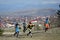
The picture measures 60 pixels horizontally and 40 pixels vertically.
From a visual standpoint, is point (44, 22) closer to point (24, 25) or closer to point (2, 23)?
point (24, 25)

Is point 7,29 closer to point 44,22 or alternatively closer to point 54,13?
point 44,22

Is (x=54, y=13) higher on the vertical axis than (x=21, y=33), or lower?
higher

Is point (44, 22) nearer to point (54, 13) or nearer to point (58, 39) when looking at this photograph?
point (54, 13)

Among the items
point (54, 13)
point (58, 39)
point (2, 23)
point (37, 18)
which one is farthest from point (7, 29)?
point (58, 39)

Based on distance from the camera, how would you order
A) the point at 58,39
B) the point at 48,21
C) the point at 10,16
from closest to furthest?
the point at 58,39, the point at 48,21, the point at 10,16

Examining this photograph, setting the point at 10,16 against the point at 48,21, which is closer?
the point at 48,21

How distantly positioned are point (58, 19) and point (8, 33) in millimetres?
4815

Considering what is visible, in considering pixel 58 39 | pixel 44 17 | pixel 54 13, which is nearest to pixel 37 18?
pixel 44 17

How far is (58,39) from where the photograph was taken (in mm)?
15055

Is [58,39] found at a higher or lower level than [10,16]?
lower

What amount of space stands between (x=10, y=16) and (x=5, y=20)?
0.77 m

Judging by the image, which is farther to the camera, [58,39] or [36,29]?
[36,29]

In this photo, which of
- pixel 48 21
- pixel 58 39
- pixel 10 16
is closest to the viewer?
pixel 58 39

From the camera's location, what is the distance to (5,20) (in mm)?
19688
